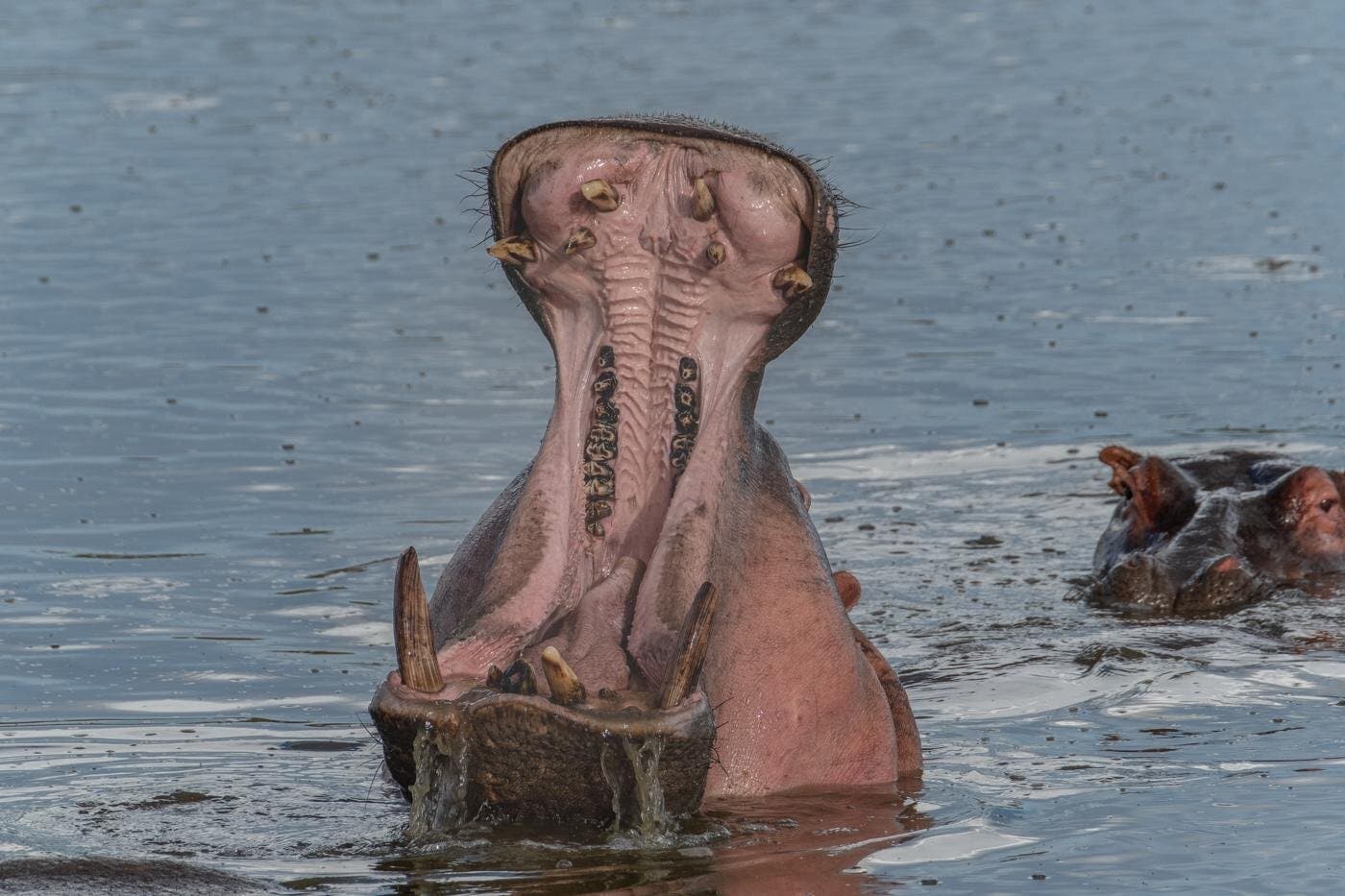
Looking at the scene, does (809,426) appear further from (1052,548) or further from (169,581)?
(169,581)

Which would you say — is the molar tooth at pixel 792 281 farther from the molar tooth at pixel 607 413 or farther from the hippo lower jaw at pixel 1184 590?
the hippo lower jaw at pixel 1184 590

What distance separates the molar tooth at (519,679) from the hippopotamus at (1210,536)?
156 inches

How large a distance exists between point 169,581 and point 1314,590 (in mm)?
4131

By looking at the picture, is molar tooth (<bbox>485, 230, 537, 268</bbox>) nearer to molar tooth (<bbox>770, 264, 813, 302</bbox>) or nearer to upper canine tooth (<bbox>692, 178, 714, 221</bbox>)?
upper canine tooth (<bbox>692, 178, 714, 221</bbox>)

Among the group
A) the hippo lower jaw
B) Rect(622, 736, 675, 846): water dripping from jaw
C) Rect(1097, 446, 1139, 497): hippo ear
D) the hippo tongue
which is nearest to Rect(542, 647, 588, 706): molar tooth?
Rect(622, 736, 675, 846): water dripping from jaw

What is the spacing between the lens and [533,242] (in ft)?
16.5

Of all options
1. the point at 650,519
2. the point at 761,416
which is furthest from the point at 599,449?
the point at 761,416

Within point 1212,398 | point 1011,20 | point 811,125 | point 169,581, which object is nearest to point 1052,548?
point 1212,398

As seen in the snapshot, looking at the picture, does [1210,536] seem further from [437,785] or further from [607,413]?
[437,785]

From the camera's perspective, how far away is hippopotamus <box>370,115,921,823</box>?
15.1 ft

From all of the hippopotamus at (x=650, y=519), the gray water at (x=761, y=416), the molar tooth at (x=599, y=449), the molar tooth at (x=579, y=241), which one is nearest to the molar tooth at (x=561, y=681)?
the hippopotamus at (x=650, y=519)

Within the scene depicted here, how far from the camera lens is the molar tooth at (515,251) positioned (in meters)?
4.95

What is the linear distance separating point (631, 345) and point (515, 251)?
33 cm

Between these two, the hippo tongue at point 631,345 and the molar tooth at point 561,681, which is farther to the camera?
the hippo tongue at point 631,345
